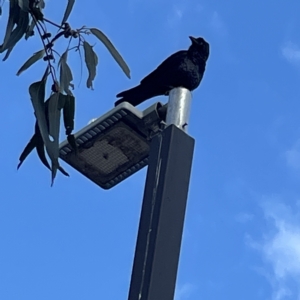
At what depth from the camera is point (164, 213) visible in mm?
2393

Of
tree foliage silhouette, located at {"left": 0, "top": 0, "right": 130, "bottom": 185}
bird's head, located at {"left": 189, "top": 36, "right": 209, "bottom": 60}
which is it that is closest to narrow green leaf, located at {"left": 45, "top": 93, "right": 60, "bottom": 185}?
tree foliage silhouette, located at {"left": 0, "top": 0, "right": 130, "bottom": 185}

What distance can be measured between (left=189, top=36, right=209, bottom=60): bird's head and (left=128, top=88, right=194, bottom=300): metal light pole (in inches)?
58.8

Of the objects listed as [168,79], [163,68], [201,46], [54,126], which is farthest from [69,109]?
[201,46]

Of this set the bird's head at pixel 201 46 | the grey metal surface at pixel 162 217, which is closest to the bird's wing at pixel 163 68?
the bird's head at pixel 201 46

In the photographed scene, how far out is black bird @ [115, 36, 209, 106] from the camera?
3.33 meters

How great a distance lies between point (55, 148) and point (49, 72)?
0.24 metres

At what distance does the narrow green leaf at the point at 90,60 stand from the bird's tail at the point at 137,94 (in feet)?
2.12

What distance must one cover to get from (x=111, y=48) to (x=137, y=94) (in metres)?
0.81

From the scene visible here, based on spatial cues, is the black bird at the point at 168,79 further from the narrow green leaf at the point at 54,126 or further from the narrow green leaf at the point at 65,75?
the narrow green leaf at the point at 54,126

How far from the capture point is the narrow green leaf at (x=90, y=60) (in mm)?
2766

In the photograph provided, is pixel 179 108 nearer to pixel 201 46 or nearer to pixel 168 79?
pixel 168 79

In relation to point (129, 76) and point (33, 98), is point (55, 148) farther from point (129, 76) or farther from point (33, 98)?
point (129, 76)

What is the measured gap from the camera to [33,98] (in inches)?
99.8

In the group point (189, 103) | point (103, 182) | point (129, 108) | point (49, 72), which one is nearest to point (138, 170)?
point (103, 182)
